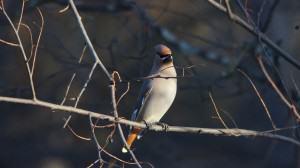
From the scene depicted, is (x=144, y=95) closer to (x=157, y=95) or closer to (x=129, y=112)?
(x=157, y=95)

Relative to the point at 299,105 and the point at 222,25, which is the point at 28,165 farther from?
the point at 299,105

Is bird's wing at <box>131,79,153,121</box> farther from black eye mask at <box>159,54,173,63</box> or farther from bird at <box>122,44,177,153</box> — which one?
black eye mask at <box>159,54,173,63</box>

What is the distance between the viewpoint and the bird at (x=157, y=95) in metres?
5.71

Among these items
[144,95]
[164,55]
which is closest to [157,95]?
[144,95]

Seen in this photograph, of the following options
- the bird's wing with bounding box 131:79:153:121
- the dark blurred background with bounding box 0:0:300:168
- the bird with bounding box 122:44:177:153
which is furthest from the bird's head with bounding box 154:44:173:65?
the dark blurred background with bounding box 0:0:300:168

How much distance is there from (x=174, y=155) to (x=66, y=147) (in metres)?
1.81

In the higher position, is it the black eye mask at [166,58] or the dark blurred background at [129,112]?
the black eye mask at [166,58]

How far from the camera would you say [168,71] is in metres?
5.75

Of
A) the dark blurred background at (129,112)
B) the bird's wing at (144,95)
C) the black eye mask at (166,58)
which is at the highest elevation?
the black eye mask at (166,58)

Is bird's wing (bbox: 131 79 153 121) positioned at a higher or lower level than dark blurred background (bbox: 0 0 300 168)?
higher

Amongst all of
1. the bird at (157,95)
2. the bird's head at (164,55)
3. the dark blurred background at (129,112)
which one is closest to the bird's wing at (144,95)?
the bird at (157,95)

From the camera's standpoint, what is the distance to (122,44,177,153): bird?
5.71 m

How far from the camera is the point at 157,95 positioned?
19.0 feet

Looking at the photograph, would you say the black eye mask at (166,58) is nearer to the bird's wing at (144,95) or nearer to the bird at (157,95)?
the bird at (157,95)
